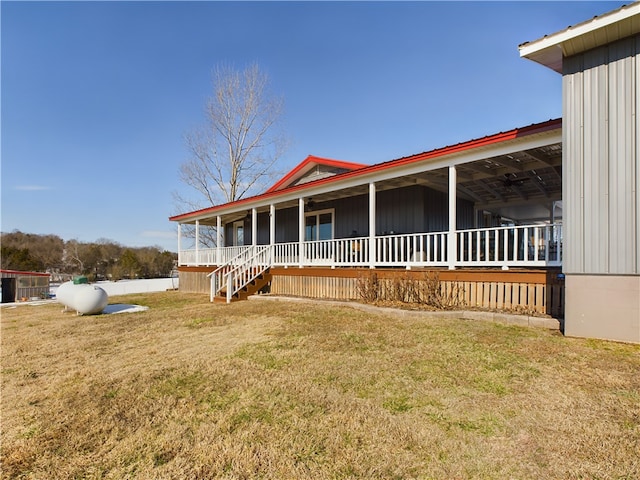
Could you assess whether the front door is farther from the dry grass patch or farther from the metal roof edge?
the metal roof edge

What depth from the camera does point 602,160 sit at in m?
4.98

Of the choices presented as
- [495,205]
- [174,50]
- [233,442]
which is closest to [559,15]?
[495,205]

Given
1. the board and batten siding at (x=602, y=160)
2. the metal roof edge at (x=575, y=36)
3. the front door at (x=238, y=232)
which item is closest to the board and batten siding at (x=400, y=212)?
the metal roof edge at (x=575, y=36)

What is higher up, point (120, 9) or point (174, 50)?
point (174, 50)

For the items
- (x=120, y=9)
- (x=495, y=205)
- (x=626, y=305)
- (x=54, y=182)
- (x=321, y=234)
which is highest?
(x=120, y=9)

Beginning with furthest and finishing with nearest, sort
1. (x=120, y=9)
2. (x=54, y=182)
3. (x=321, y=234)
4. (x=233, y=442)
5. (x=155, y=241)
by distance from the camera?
(x=155, y=241)
(x=54, y=182)
(x=321, y=234)
(x=120, y=9)
(x=233, y=442)

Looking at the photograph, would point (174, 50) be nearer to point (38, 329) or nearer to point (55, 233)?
point (38, 329)

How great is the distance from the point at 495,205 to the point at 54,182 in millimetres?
28490

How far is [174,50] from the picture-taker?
15750 mm

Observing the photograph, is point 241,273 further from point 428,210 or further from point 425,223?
point 428,210

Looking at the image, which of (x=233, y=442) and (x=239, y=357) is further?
(x=239, y=357)

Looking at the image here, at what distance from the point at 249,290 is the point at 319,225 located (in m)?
4.44

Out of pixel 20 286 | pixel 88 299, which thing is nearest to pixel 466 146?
pixel 88 299

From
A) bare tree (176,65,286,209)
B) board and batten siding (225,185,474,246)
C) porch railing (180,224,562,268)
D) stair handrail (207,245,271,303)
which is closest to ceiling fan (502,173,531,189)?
porch railing (180,224,562,268)
